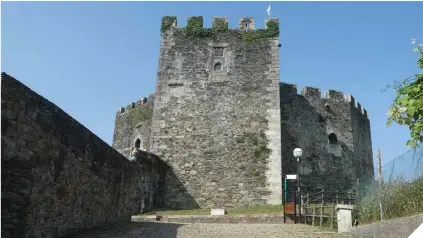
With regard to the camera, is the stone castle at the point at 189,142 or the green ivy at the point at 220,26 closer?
the stone castle at the point at 189,142

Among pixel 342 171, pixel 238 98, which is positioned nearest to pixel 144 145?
pixel 238 98

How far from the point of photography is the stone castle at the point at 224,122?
1892 cm

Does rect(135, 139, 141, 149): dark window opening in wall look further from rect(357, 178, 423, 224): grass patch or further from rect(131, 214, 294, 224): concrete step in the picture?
rect(357, 178, 423, 224): grass patch

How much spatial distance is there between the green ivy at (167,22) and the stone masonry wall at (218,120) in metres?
0.23

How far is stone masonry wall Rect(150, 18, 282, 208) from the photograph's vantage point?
1888 centimetres

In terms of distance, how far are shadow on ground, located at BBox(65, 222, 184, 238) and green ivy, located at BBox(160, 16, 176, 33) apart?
1161 cm

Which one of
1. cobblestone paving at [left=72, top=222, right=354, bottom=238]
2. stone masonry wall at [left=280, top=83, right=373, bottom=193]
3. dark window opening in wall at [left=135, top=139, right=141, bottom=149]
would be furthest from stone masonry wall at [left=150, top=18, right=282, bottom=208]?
cobblestone paving at [left=72, top=222, right=354, bottom=238]

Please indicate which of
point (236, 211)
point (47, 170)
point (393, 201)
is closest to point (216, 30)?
point (236, 211)

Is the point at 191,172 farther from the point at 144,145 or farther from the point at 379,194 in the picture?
the point at 379,194

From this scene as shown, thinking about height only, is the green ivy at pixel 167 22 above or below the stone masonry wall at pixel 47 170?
above

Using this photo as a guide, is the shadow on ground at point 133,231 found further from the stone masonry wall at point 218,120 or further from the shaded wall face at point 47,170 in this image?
the stone masonry wall at point 218,120

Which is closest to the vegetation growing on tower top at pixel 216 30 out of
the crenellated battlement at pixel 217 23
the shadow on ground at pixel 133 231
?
the crenellated battlement at pixel 217 23

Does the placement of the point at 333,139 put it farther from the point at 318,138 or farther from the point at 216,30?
the point at 216,30

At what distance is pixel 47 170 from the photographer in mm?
8609
